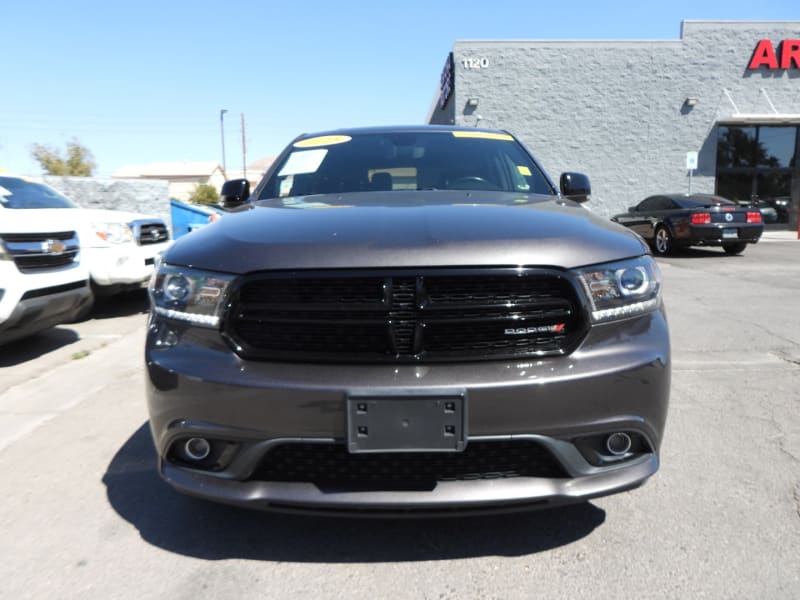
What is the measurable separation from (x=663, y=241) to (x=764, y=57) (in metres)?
11.7

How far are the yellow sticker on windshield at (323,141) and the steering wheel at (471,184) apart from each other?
799 millimetres

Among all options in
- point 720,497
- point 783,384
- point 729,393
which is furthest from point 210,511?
point 783,384

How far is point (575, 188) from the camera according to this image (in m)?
3.36

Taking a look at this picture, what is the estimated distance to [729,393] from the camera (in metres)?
3.91

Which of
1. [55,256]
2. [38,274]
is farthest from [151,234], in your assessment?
[38,274]

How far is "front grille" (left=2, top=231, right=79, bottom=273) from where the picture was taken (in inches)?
183

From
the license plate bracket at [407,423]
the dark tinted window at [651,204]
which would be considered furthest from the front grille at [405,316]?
the dark tinted window at [651,204]

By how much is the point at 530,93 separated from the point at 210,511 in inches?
803

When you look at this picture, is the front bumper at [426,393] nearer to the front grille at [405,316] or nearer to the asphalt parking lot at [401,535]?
the front grille at [405,316]

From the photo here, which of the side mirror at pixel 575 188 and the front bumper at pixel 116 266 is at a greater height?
the side mirror at pixel 575 188

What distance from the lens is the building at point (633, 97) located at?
2038 centimetres

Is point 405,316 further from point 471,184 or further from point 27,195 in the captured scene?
point 27,195

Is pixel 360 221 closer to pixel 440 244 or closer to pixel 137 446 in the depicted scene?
pixel 440 244

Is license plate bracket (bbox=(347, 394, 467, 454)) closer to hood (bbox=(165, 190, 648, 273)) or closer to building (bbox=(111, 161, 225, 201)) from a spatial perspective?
hood (bbox=(165, 190, 648, 273))
